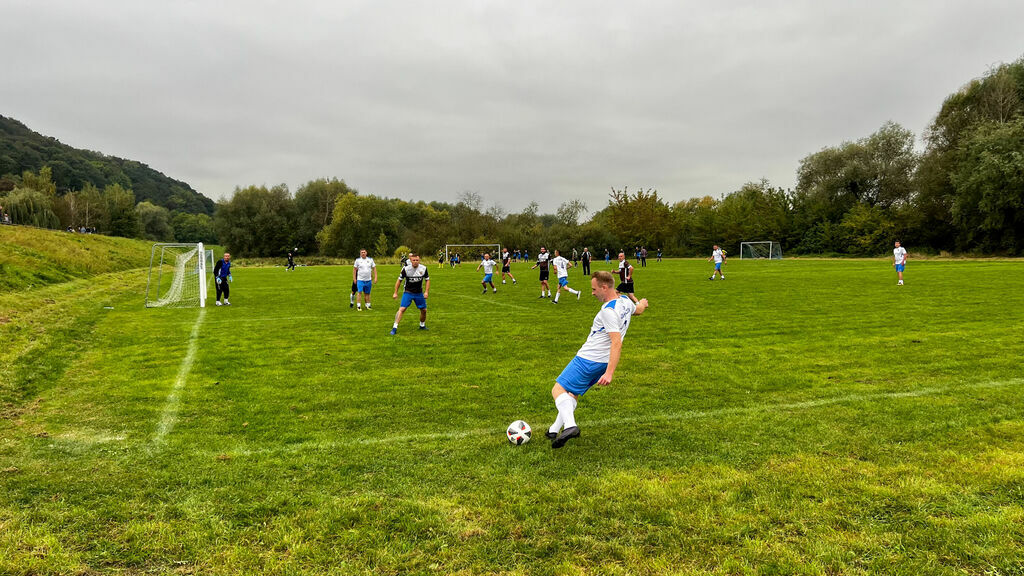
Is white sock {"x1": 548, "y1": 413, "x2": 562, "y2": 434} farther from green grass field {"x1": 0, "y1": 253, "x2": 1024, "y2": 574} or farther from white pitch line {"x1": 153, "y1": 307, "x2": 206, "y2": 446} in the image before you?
white pitch line {"x1": 153, "y1": 307, "x2": 206, "y2": 446}

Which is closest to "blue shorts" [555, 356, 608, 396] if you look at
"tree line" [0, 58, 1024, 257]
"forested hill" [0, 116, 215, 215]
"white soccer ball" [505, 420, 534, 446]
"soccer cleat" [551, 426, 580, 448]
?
"soccer cleat" [551, 426, 580, 448]

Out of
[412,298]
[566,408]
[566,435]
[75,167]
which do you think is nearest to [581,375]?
[566,408]

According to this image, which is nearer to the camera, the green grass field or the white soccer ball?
the green grass field

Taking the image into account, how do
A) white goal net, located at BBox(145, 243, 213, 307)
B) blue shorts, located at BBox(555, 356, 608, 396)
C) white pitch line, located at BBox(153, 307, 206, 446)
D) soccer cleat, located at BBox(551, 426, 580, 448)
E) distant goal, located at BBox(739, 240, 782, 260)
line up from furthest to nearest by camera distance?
1. distant goal, located at BBox(739, 240, 782, 260)
2. white goal net, located at BBox(145, 243, 213, 307)
3. white pitch line, located at BBox(153, 307, 206, 446)
4. blue shorts, located at BBox(555, 356, 608, 396)
5. soccer cleat, located at BBox(551, 426, 580, 448)

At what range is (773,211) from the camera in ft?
243

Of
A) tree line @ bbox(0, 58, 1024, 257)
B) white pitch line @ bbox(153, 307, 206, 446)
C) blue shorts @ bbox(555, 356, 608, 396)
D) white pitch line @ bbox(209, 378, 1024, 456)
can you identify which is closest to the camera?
blue shorts @ bbox(555, 356, 608, 396)

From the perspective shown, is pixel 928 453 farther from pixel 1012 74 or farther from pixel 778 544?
pixel 1012 74

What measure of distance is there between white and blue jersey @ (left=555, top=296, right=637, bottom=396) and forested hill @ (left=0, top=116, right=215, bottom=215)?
394ft

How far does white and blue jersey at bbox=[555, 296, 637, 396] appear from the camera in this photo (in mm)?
5117

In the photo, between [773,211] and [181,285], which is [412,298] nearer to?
[181,285]

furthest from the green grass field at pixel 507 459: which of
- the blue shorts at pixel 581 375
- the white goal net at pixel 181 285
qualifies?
the white goal net at pixel 181 285

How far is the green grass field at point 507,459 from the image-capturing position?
347cm

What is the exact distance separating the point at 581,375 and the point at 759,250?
72.8m

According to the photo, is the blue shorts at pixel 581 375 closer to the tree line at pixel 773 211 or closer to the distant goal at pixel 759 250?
the tree line at pixel 773 211
